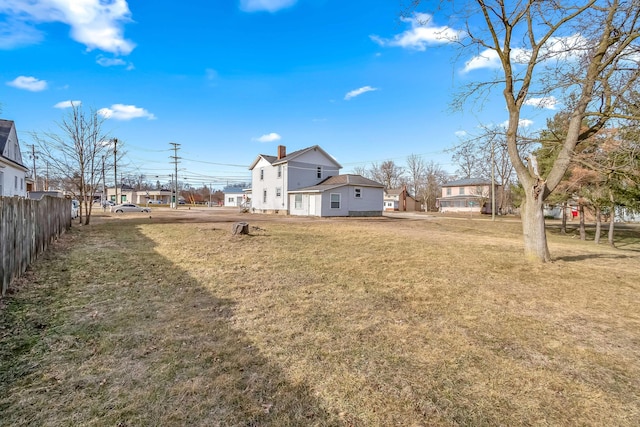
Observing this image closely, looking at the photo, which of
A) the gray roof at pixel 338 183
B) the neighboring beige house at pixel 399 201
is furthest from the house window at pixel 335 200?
the neighboring beige house at pixel 399 201

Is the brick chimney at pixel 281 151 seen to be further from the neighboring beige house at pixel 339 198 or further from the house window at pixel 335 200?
the house window at pixel 335 200

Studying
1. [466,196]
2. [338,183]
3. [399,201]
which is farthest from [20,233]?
[466,196]

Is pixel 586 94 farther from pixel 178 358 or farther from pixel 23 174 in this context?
pixel 23 174

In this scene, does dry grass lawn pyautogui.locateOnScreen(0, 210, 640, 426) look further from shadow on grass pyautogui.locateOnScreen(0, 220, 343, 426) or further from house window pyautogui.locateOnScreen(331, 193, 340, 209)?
house window pyautogui.locateOnScreen(331, 193, 340, 209)

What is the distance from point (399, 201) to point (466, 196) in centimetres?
1152

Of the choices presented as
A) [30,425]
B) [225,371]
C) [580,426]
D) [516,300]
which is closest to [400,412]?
[580,426]

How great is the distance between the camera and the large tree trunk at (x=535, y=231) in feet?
26.6

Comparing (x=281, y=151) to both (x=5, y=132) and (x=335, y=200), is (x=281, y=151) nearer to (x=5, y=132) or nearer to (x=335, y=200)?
(x=335, y=200)

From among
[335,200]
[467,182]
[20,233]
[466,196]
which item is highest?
[467,182]

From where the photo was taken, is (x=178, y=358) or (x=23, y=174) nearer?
(x=178, y=358)

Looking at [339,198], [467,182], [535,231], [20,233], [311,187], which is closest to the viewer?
[20,233]

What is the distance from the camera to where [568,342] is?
380 centimetres

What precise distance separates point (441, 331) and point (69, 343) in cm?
437

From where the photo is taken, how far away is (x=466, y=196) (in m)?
54.9
